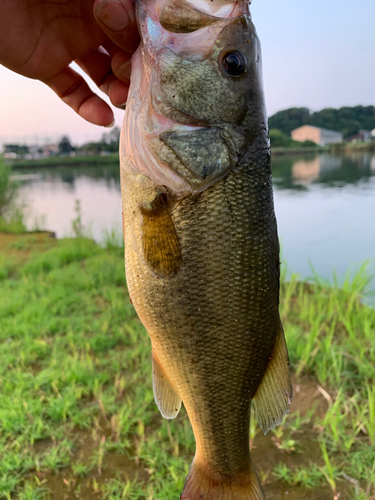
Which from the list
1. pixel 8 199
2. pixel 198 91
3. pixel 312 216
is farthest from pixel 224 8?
pixel 8 199

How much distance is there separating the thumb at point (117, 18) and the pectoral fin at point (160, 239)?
64 centimetres

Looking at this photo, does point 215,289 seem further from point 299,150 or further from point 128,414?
point 299,150

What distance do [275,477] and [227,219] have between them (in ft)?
6.42

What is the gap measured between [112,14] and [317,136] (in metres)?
36.5

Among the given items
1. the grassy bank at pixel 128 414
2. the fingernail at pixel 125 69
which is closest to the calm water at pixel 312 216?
the grassy bank at pixel 128 414

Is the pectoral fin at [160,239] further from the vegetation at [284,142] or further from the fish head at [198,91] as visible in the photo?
the vegetation at [284,142]

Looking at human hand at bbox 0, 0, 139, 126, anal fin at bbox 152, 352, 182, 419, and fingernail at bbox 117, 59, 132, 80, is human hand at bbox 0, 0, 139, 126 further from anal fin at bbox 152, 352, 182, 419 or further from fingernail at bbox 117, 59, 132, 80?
anal fin at bbox 152, 352, 182, 419

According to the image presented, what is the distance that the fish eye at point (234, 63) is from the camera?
1278 mm

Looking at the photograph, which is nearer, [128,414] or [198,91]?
[198,91]

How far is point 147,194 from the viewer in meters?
1.28

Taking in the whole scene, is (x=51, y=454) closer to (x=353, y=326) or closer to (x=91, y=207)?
(x=353, y=326)

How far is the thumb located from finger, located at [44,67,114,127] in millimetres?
888

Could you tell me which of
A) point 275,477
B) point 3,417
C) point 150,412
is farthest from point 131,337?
point 275,477

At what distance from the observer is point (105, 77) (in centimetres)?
206
